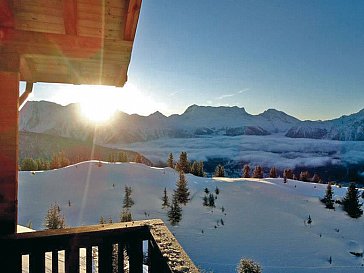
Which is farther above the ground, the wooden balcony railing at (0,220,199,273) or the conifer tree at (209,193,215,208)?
the wooden balcony railing at (0,220,199,273)

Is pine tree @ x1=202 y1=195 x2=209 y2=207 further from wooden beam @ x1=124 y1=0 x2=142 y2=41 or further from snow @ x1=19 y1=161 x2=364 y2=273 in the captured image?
wooden beam @ x1=124 y1=0 x2=142 y2=41

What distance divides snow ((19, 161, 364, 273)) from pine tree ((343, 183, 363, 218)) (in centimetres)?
49

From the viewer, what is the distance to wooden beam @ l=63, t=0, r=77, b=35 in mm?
1865

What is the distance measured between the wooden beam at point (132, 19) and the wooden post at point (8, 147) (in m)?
1.02

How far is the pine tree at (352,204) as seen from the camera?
20911 millimetres

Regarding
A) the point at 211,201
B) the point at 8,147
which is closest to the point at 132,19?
the point at 8,147

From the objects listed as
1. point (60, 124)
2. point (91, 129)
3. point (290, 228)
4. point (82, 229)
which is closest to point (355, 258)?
point (290, 228)

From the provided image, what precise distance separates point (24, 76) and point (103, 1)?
71.6 inches

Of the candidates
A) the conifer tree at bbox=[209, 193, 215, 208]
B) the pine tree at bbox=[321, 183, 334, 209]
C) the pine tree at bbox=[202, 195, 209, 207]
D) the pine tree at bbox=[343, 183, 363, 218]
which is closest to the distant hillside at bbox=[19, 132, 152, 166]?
the pine tree at bbox=[202, 195, 209, 207]

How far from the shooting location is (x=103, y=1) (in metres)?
1.94

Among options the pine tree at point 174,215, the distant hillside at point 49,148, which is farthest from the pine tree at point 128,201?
the distant hillside at point 49,148

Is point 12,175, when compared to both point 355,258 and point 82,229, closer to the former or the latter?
point 82,229

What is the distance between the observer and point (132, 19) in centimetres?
202

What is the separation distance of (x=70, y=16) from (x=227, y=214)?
20019 millimetres
